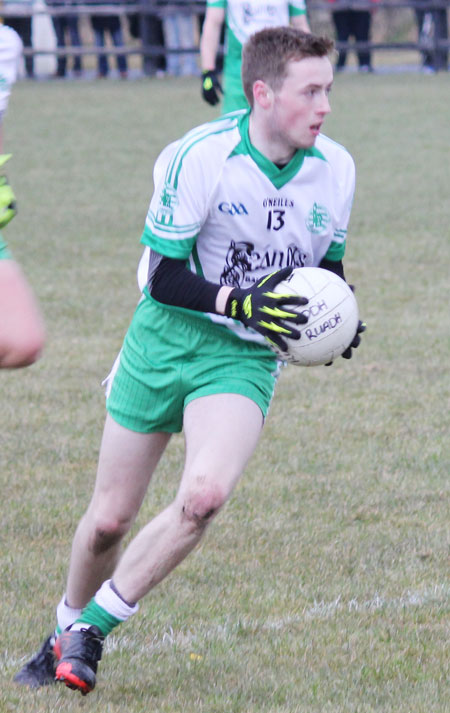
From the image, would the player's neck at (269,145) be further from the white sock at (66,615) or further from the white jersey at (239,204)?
the white sock at (66,615)

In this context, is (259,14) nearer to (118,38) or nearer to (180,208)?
(180,208)

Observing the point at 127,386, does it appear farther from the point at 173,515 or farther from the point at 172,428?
the point at 173,515

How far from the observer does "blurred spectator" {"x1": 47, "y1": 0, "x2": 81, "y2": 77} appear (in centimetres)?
2672

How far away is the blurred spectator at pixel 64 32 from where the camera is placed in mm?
26719

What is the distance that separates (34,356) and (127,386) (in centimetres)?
81

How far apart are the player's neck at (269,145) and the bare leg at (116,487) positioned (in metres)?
0.89

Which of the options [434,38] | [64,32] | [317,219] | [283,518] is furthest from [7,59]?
[64,32]

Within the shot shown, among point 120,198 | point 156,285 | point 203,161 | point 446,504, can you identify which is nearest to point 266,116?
point 203,161

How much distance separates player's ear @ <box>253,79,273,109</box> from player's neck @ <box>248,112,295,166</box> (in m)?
0.06

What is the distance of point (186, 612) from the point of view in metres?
4.37

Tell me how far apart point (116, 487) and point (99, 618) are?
38 cm

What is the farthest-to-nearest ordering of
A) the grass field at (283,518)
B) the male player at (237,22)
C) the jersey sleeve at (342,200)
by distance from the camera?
the male player at (237,22) < the jersey sleeve at (342,200) < the grass field at (283,518)

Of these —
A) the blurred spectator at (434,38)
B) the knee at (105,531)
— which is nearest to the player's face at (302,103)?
the knee at (105,531)

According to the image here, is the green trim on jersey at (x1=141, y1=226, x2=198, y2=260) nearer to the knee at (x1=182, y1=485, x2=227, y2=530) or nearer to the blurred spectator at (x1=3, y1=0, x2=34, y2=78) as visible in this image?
the knee at (x1=182, y1=485, x2=227, y2=530)
